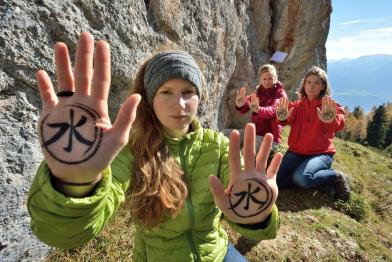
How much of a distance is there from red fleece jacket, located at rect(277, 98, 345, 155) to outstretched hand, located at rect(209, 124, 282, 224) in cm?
502

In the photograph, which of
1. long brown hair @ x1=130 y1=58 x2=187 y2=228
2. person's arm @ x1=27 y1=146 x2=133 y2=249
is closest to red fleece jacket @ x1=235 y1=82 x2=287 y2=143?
long brown hair @ x1=130 y1=58 x2=187 y2=228

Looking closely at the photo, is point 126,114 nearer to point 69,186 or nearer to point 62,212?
point 69,186

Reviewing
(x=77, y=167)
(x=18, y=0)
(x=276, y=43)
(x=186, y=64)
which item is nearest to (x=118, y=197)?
(x=77, y=167)

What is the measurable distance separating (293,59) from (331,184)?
848 centimetres

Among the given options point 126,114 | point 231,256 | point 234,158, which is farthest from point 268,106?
point 126,114

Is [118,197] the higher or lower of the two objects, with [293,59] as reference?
lower

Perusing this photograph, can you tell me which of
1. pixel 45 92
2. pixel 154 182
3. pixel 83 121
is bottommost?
pixel 154 182

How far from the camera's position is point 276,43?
44.6 ft

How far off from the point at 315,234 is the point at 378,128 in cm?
5853

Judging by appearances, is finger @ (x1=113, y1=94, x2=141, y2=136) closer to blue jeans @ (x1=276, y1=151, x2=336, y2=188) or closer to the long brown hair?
the long brown hair

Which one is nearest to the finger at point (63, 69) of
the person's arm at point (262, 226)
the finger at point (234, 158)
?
the finger at point (234, 158)

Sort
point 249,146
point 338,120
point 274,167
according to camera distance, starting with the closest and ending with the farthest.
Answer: point 249,146 < point 274,167 < point 338,120

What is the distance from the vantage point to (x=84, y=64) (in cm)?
187

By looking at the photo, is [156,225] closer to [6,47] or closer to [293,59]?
[6,47]
